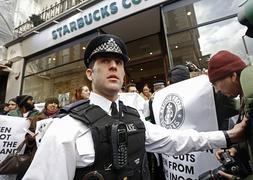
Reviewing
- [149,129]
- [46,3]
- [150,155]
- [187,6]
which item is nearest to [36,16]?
[46,3]

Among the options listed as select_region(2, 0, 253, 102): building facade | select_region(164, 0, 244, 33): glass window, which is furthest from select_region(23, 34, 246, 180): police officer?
select_region(164, 0, 244, 33): glass window

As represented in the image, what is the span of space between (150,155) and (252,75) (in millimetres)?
1616

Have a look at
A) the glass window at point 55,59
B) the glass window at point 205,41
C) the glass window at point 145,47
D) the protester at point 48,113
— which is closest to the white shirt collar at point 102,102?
the protester at point 48,113

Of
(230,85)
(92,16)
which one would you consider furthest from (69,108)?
(92,16)

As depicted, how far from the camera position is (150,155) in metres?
2.44

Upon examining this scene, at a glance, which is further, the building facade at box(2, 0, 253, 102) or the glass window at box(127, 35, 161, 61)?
the glass window at box(127, 35, 161, 61)

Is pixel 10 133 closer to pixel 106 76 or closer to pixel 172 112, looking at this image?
pixel 172 112

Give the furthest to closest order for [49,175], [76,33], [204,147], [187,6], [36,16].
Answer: [36,16], [76,33], [187,6], [204,147], [49,175]

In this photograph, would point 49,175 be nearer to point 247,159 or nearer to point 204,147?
point 204,147

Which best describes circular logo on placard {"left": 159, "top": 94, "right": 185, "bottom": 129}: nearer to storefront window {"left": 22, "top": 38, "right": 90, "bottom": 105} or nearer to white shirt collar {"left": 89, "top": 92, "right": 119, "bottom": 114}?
white shirt collar {"left": 89, "top": 92, "right": 119, "bottom": 114}

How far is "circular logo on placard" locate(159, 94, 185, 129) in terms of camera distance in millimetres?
2037

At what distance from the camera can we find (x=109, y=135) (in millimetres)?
1132

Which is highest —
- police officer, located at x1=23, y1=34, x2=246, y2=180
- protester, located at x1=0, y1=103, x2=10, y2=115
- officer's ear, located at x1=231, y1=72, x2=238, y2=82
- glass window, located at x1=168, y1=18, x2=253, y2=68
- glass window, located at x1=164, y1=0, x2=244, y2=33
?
glass window, located at x1=164, y1=0, x2=244, y2=33

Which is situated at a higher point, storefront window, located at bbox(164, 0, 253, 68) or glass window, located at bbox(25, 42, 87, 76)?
glass window, located at bbox(25, 42, 87, 76)
